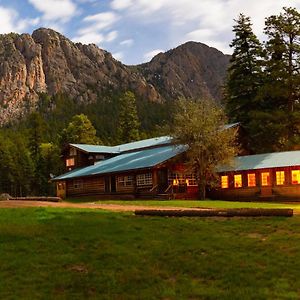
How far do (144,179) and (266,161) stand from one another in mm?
11927

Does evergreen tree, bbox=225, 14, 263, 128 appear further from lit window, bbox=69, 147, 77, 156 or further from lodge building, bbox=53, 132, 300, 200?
lit window, bbox=69, 147, 77, 156

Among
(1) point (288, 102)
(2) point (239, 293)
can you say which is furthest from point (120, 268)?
(1) point (288, 102)

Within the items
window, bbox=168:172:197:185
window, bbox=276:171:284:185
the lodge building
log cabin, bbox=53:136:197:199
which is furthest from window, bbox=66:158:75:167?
window, bbox=276:171:284:185

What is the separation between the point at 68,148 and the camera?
63.2 metres

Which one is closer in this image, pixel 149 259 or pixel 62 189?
pixel 149 259

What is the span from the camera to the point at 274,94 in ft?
163

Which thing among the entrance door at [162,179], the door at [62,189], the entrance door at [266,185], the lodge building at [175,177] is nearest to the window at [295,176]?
the lodge building at [175,177]

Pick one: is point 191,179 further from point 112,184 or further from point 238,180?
point 112,184

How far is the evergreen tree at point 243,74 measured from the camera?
5697cm

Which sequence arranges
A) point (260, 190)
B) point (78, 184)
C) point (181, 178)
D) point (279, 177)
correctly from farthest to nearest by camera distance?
point (78, 184) → point (181, 178) → point (260, 190) → point (279, 177)

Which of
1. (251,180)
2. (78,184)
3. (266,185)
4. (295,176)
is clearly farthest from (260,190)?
(78,184)

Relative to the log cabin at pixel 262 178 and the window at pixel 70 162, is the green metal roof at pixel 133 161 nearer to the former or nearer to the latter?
the window at pixel 70 162

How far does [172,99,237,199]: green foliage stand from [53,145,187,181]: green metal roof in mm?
2757

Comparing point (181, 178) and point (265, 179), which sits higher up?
point (181, 178)
